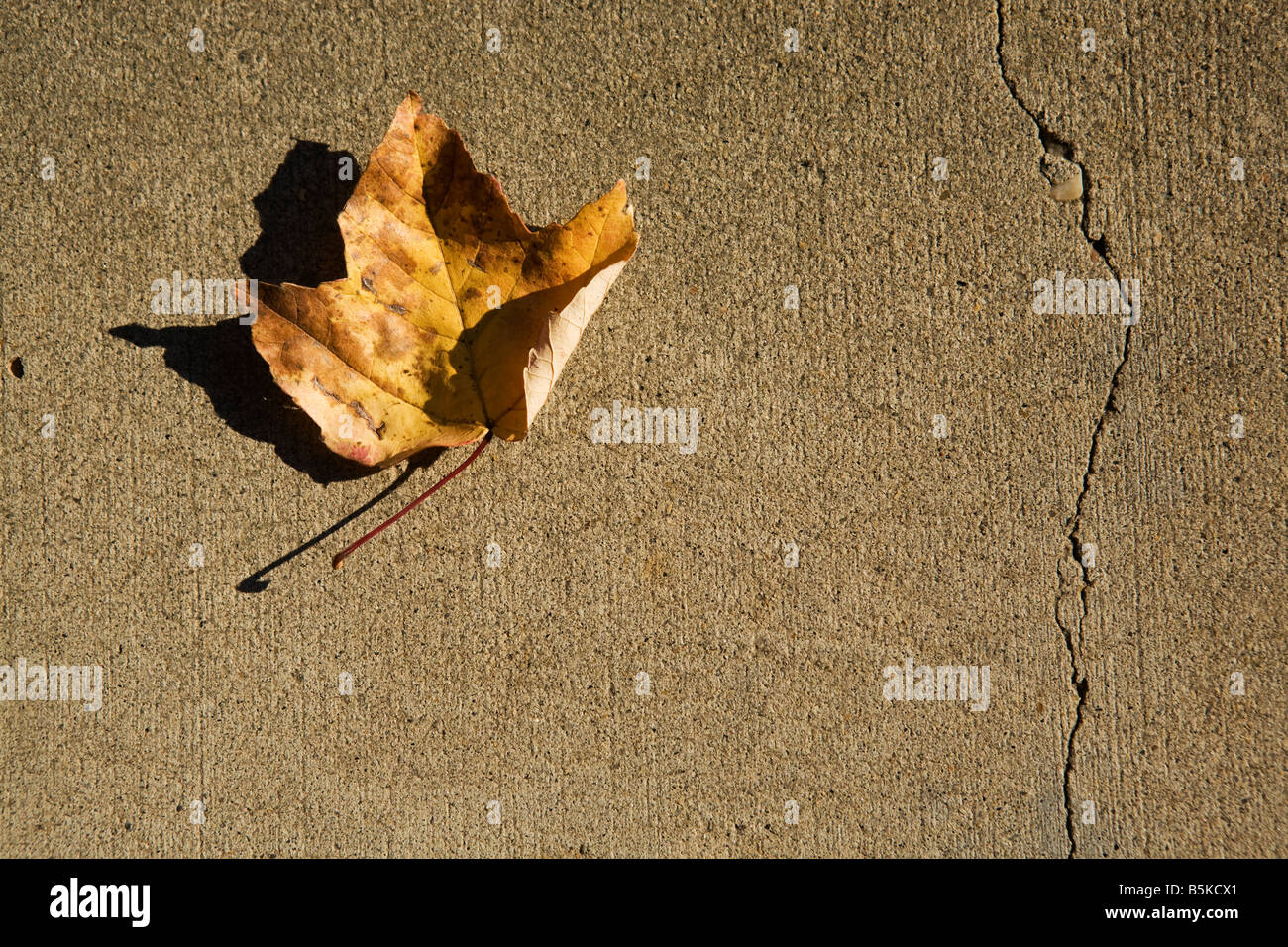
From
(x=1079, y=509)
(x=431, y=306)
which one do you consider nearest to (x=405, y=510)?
(x=431, y=306)

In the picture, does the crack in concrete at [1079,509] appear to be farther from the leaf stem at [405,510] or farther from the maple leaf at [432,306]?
the leaf stem at [405,510]

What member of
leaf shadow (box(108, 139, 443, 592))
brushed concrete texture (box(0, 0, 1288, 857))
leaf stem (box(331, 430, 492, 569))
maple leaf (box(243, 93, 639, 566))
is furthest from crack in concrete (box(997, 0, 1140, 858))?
leaf shadow (box(108, 139, 443, 592))

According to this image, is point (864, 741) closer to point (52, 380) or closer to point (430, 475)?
point (430, 475)

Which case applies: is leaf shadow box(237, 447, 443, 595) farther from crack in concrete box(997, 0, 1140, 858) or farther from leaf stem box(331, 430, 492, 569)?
crack in concrete box(997, 0, 1140, 858)

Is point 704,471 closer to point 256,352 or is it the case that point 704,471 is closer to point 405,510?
point 405,510

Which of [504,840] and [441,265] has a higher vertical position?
[441,265]

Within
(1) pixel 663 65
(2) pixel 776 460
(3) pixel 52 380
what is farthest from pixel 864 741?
(3) pixel 52 380
